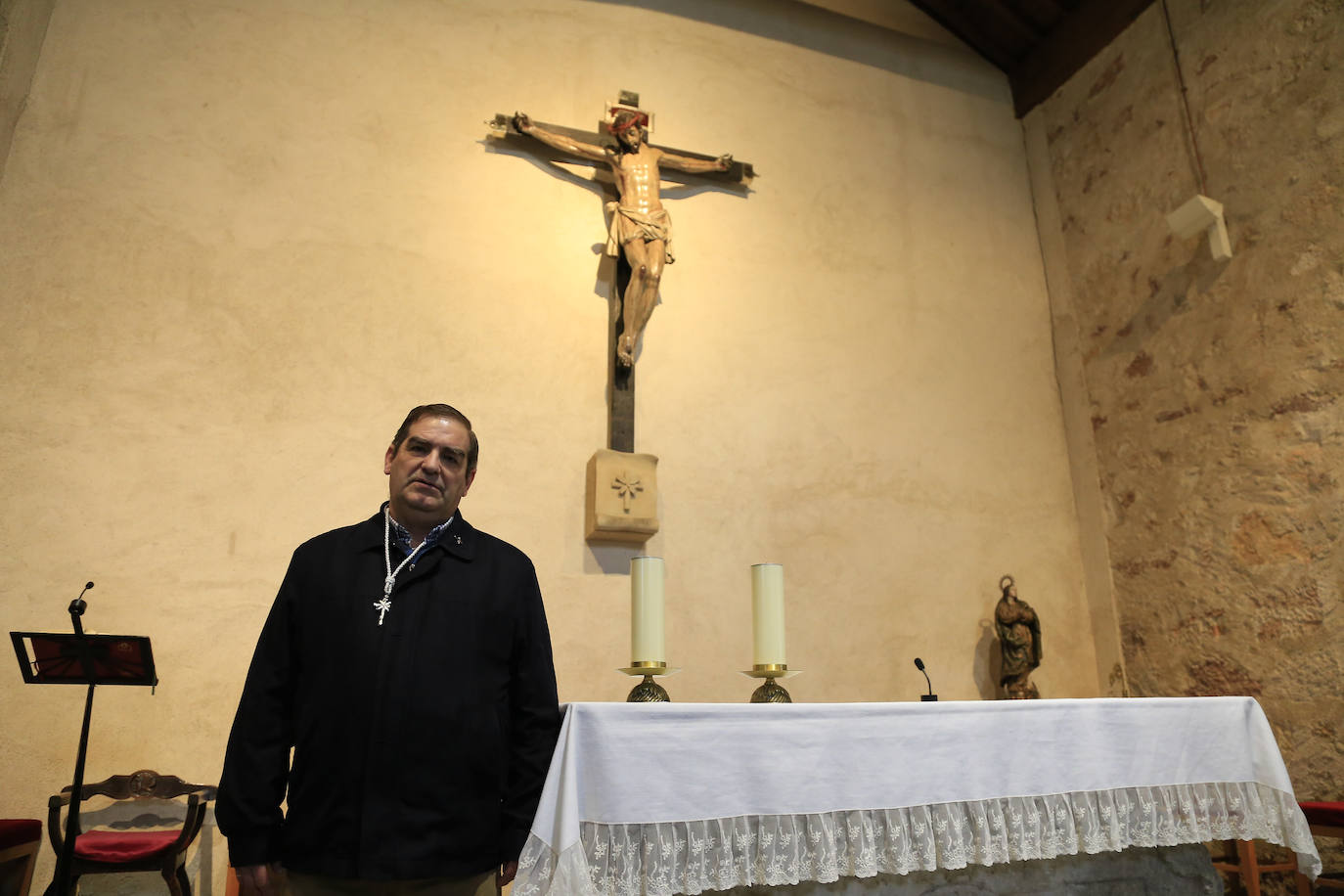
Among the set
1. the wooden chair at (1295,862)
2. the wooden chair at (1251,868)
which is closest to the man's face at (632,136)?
the wooden chair at (1295,862)

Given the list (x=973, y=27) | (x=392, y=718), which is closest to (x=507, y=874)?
(x=392, y=718)

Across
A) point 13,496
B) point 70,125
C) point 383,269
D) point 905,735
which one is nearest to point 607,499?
point 383,269

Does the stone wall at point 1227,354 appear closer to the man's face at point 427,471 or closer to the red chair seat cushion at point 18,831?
the man's face at point 427,471

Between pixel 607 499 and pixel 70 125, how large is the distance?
102 inches

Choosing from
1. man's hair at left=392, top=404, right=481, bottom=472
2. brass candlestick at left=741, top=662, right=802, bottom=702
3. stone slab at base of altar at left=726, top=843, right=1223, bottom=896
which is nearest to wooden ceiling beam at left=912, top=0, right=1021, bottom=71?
brass candlestick at left=741, top=662, right=802, bottom=702

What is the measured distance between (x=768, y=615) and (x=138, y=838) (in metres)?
1.99

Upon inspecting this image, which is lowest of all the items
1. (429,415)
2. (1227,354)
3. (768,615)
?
(768,615)

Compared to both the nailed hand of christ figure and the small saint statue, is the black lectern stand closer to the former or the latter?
the nailed hand of christ figure

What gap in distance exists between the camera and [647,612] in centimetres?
254

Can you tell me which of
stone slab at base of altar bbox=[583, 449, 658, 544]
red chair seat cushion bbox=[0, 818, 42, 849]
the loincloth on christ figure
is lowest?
red chair seat cushion bbox=[0, 818, 42, 849]

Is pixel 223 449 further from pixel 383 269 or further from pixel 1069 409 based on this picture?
pixel 1069 409

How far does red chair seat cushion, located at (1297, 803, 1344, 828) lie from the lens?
299 cm

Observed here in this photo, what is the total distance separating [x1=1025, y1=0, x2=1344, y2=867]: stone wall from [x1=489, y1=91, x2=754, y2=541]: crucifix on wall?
6.84 ft

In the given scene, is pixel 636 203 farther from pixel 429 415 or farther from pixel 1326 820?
pixel 1326 820
